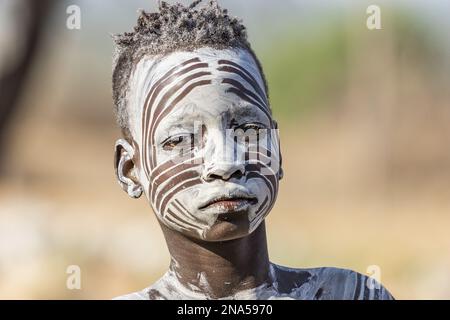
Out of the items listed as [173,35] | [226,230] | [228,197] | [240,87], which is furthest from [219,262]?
[173,35]

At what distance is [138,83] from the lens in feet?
10.1

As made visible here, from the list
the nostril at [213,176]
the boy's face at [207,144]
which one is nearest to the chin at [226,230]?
the boy's face at [207,144]

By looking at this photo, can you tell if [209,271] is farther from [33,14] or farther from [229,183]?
[33,14]

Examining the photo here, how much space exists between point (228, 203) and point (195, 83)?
0.41 metres

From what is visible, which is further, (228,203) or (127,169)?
(127,169)

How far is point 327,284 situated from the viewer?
3211 millimetres

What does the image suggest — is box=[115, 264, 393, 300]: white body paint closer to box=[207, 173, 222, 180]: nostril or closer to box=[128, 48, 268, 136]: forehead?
box=[207, 173, 222, 180]: nostril

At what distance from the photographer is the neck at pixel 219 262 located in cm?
299

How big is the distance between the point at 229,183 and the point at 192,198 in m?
0.13

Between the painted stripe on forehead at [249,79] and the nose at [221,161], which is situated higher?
the painted stripe on forehead at [249,79]

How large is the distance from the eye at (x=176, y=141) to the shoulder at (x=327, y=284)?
0.58 m

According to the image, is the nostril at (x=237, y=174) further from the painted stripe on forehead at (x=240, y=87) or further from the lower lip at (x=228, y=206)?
the painted stripe on forehead at (x=240, y=87)

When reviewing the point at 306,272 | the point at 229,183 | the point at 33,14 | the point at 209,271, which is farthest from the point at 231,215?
the point at 33,14

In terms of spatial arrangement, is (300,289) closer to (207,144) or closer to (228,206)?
(228,206)
